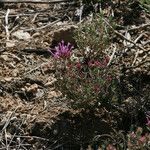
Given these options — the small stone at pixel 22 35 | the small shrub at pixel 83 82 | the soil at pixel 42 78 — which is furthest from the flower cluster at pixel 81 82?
the small stone at pixel 22 35

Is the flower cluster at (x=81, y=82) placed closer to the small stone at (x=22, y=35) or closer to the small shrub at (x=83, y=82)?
the small shrub at (x=83, y=82)

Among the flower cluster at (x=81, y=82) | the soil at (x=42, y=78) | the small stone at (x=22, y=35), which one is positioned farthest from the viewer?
the small stone at (x=22, y=35)

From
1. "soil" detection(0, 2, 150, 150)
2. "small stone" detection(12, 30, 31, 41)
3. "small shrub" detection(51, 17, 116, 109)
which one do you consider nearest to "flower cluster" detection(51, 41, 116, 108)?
"small shrub" detection(51, 17, 116, 109)

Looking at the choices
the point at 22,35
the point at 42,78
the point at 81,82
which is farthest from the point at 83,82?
the point at 22,35

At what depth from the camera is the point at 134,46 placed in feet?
14.3

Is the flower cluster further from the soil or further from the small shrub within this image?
the soil

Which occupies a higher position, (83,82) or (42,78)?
(83,82)

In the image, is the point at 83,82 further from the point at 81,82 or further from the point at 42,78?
the point at 42,78

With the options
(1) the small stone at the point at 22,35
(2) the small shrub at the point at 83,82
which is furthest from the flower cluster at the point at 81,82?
(1) the small stone at the point at 22,35

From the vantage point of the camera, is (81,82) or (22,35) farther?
(22,35)

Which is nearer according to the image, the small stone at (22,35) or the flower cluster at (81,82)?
the flower cluster at (81,82)

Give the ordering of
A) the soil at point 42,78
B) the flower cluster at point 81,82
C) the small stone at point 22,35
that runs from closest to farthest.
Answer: the flower cluster at point 81,82 < the soil at point 42,78 < the small stone at point 22,35

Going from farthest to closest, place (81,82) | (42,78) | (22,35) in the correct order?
(22,35) < (42,78) < (81,82)

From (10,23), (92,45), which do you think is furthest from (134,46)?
(10,23)
